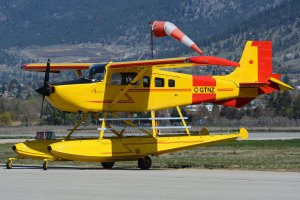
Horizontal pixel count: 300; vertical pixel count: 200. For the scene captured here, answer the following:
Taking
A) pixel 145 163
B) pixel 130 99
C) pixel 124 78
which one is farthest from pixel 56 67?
pixel 145 163

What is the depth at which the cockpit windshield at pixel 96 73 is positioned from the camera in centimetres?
3127

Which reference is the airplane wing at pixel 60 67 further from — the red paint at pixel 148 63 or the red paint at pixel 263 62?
the red paint at pixel 263 62

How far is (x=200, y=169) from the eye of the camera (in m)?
29.8

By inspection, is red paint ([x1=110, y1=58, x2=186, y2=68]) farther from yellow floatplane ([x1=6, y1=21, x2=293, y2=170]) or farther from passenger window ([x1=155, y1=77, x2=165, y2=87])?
passenger window ([x1=155, y1=77, x2=165, y2=87])

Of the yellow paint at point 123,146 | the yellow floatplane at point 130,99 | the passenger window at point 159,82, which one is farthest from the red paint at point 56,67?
the yellow paint at point 123,146

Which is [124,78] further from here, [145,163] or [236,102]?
[236,102]

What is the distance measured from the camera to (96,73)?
31375mm
